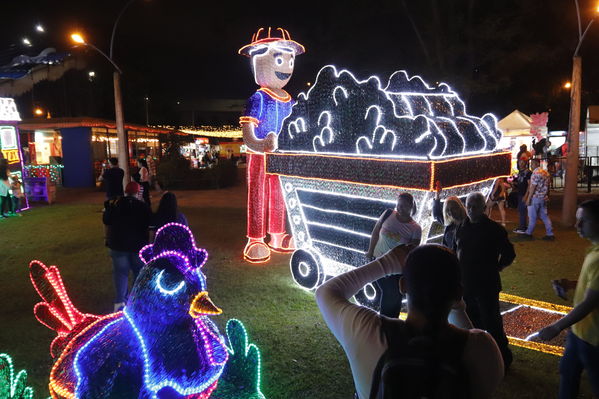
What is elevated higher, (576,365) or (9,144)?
(9,144)

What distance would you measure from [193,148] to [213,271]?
1425 inches

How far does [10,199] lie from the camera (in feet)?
43.2

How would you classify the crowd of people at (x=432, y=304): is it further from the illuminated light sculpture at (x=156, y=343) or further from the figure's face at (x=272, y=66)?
A: the figure's face at (x=272, y=66)

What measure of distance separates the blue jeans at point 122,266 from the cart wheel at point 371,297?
264 centimetres

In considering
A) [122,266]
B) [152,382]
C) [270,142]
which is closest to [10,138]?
[270,142]

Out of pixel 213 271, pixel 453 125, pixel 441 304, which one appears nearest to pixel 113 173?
pixel 213 271

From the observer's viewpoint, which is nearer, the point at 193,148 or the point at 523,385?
the point at 523,385

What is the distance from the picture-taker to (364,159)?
512 centimetres

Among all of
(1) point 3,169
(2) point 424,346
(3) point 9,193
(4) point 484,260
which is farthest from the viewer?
(3) point 9,193

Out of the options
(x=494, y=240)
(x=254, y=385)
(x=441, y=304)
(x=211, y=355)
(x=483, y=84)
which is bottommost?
(x=254, y=385)

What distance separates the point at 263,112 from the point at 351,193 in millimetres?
Result: 2603

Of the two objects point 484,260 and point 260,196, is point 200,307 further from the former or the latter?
point 260,196

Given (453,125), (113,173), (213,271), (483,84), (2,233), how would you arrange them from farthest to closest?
1. (483,84)
2. (2,233)
3. (113,173)
4. (213,271)
5. (453,125)

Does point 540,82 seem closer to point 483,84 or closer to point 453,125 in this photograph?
point 483,84
